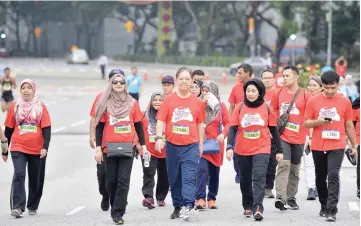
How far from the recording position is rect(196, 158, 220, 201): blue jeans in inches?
519

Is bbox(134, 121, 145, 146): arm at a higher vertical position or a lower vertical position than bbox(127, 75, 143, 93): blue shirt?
higher

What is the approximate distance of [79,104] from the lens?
3912cm

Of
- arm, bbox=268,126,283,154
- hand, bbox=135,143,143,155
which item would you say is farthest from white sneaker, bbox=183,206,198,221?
arm, bbox=268,126,283,154

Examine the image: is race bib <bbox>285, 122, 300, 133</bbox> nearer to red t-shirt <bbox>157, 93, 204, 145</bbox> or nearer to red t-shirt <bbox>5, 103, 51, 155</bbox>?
red t-shirt <bbox>157, 93, 204, 145</bbox>

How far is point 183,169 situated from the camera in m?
12.1

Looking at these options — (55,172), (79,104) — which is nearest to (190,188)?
(55,172)

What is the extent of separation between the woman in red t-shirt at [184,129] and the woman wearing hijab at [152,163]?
4.38ft

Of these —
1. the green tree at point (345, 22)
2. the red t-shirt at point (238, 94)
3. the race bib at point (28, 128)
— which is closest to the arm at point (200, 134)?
the race bib at point (28, 128)

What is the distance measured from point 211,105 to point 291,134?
104 cm

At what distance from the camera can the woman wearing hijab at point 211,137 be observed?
1308 cm

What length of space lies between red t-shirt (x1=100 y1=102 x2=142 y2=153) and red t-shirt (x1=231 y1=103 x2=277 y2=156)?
1150mm

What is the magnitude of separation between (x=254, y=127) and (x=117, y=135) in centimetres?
151

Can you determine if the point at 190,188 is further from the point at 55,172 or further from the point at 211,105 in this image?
the point at 55,172

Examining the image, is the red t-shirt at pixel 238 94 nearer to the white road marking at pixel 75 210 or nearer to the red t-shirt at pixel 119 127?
the white road marking at pixel 75 210
